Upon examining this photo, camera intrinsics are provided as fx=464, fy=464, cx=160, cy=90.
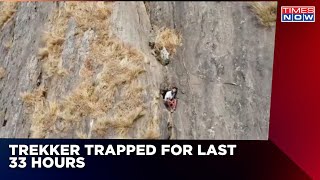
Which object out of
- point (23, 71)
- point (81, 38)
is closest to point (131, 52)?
point (81, 38)

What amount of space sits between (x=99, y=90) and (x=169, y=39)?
122 cm

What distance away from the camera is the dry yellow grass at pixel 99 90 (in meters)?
6.46

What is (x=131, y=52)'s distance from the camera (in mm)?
6594

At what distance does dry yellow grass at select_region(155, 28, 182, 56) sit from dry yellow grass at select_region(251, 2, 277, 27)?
1.11m

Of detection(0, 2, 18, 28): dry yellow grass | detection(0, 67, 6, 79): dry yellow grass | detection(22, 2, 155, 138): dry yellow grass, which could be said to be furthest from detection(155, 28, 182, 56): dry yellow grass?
detection(0, 67, 6, 79): dry yellow grass

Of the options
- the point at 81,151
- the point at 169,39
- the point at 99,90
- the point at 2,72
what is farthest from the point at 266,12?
the point at 2,72

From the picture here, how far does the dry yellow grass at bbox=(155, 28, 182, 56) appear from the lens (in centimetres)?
654

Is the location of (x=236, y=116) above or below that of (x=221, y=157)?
above

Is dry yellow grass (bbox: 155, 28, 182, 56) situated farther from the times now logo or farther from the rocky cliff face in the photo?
the times now logo

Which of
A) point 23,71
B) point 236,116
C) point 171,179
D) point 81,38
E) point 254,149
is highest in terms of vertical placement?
point 81,38

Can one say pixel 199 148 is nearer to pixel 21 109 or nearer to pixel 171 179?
pixel 171 179

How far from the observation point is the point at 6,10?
6453 millimetres

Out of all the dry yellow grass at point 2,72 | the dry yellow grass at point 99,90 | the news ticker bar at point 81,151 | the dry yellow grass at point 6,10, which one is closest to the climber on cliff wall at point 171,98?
the dry yellow grass at point 99,90

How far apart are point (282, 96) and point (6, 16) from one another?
13.0 ft
